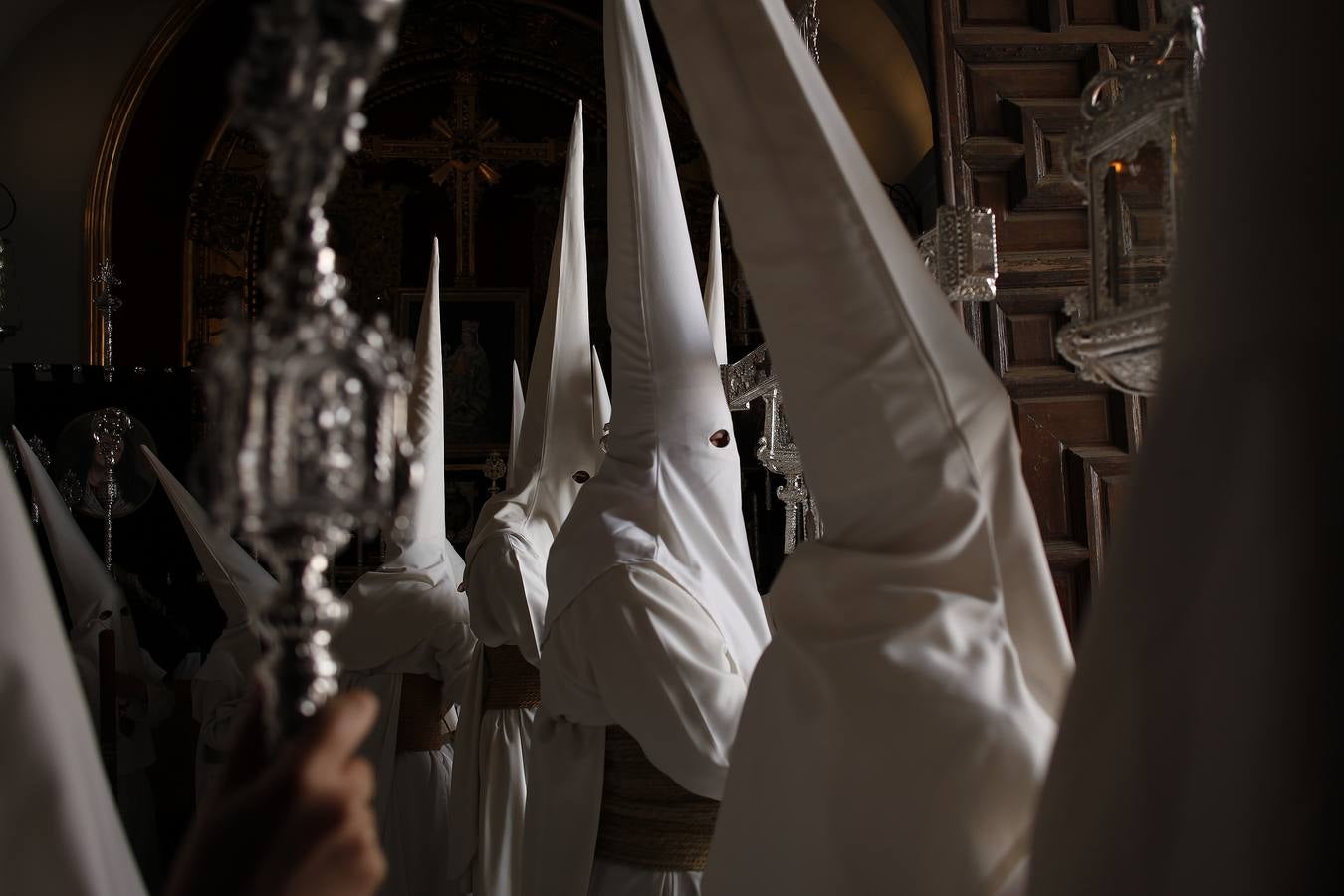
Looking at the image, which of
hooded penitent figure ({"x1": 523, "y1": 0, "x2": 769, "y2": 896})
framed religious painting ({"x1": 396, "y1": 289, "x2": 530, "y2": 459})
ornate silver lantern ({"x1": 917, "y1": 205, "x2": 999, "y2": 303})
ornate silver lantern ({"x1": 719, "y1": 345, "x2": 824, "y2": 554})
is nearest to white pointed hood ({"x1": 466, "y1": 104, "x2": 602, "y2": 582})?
ornate silver lantern ({"x1": 719, "y1": 345, "x2": 824, "y2": 554})

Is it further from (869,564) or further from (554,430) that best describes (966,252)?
(554,430)

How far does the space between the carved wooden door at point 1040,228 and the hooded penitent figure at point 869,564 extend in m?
1.34

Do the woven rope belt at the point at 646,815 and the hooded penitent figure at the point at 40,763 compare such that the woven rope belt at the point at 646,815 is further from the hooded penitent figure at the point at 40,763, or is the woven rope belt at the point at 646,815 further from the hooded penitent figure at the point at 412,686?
the hooded penitent figure at the point at 412,686

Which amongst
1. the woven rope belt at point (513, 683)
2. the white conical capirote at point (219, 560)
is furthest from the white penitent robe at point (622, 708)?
the white conical capirote at point (219, 560)

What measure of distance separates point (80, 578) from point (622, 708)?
3.16 metres

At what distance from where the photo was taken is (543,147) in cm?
679

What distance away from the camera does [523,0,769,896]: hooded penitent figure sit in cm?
181

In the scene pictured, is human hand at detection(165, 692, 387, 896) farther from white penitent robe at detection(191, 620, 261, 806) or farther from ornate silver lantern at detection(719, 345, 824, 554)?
white penitent robe at detection(191, 620, 261, 806)

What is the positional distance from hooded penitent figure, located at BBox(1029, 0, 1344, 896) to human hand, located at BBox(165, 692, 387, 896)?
1.19ft

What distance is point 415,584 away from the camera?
340 cm

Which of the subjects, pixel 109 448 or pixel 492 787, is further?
pixel 109 448

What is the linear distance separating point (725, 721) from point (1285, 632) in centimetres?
123

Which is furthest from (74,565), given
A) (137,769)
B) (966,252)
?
(966,252)

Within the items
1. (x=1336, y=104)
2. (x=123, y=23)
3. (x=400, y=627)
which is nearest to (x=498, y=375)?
(x=123, y=23)
